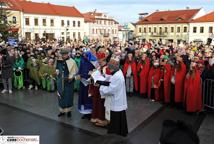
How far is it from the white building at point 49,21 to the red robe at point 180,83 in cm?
5320

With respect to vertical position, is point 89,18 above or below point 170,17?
above

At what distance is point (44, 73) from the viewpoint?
1144cm

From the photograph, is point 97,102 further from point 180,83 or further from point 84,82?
point 180,83

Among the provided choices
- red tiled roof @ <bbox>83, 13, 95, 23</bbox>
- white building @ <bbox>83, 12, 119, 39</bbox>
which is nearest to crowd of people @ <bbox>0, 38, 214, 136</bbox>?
white building @ <bbox>83, 12, 119, 39</bbox>

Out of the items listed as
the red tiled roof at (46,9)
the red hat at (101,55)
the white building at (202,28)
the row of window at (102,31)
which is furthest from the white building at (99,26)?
the red hat at (101,55)

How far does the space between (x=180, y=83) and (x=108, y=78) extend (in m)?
3.15

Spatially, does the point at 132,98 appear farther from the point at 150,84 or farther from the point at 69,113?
the point at 69,113

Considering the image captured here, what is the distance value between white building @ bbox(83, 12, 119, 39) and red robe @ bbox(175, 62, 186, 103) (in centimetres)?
6992

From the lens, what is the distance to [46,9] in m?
68.6

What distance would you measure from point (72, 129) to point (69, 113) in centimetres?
102

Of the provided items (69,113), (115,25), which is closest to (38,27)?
(115,25)

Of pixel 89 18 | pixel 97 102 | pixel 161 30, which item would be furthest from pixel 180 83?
pixel 89 18

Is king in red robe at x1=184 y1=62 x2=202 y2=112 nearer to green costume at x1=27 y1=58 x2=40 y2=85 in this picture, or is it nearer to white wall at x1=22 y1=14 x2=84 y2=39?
green costume at x1=27 y1=58 x2=40 y2=85

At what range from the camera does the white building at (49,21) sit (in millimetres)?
63200
